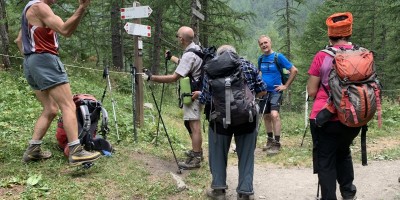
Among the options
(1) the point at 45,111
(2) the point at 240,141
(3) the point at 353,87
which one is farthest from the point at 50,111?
(3) the point at 353,87

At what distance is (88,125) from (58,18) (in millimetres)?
1480

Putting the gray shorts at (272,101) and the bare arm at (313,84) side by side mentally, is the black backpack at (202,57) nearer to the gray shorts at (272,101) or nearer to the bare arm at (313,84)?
the bare arm at (313,84)

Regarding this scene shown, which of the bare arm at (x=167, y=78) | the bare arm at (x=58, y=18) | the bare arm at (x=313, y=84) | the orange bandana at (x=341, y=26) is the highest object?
the bare arm at (x=58, y=18)

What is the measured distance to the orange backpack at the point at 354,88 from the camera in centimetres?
359

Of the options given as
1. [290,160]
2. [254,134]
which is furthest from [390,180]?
[254,134]

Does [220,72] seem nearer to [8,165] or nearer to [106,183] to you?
[106,183]

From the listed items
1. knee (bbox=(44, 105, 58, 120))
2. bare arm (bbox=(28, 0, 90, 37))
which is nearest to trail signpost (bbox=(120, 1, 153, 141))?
knee (bbox=(44, 105, 58, 120))

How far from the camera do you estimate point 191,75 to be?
5.59m

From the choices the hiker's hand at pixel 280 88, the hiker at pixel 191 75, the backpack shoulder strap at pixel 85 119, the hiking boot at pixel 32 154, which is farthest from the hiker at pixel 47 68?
the hiker's hand at pixel 280 88

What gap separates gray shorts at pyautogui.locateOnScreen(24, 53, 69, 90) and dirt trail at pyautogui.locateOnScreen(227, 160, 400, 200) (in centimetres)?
267

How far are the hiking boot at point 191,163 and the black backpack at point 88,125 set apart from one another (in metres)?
1.14

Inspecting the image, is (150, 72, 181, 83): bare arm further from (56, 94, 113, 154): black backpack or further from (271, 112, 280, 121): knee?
(271, 112, 280, 121): knee

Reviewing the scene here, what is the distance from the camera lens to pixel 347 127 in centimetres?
386

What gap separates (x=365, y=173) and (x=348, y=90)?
9.21ft
